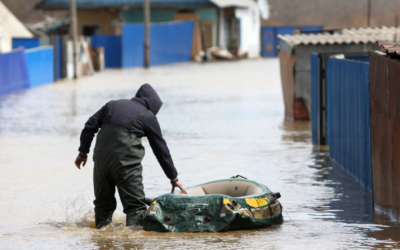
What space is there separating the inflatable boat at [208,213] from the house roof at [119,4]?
3713cm

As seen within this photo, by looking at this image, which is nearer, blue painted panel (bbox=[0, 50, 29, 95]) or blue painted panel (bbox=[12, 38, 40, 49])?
blue painted panel (bbox=[0, 50, 29, 95])

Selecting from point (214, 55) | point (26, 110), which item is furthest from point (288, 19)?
point (26, 110)

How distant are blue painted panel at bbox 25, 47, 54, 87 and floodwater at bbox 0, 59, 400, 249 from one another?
4857 millimetres

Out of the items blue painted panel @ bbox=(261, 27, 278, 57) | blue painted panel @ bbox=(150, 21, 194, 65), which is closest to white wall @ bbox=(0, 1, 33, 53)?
blue painted panel @ bbox=(150, 21, 194, 65)

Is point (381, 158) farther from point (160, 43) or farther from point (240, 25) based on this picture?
point (240, 25)

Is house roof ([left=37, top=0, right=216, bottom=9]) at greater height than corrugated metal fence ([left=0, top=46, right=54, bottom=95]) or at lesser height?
greater

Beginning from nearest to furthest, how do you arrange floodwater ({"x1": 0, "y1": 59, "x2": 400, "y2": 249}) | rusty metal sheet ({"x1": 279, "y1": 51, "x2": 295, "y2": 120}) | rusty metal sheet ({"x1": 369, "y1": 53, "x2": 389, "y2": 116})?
floodwater ({"x1": 0, "y1": 59, "x2": 400, "y2": 249}) → rusty metal sheet ({"x1": 369, "y1": 53, "x2": 389, "y2": 116}) → rusty metal sheet ({"x1": 279, "y1": 51, "x2": 295, "y2": 120})

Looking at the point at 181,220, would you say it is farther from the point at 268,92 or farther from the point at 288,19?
the point at 288,19

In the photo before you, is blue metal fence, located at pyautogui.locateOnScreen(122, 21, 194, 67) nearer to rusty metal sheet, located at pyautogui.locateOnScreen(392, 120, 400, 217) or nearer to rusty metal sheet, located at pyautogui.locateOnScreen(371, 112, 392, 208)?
rusty metal sheet, located at pyautogui.locateOnScreen(371, 112, 392, 208)

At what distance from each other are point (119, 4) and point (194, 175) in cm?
3438

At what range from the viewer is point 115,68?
38781 mm

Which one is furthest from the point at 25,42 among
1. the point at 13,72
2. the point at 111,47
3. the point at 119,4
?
the point at 119,4

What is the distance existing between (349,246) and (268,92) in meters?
17.8

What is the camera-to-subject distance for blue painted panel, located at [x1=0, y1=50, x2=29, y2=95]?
23.2m
